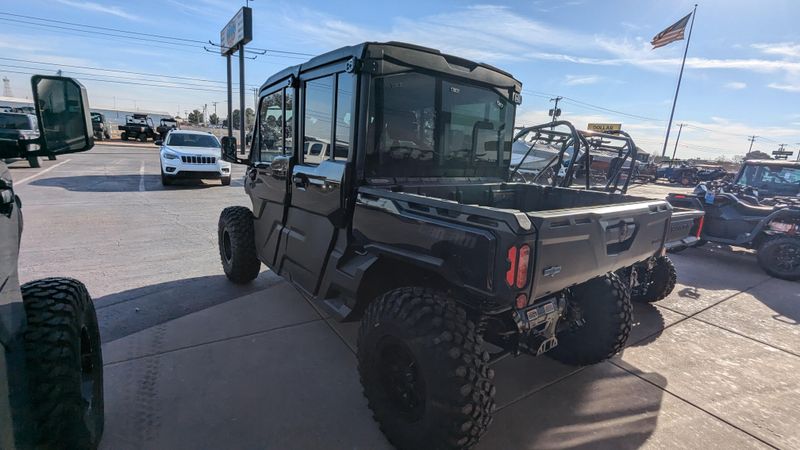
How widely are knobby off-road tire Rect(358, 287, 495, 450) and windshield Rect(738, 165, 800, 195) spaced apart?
994 centimetres

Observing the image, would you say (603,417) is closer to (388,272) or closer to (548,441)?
(548,441)

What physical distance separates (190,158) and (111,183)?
8.87 feet

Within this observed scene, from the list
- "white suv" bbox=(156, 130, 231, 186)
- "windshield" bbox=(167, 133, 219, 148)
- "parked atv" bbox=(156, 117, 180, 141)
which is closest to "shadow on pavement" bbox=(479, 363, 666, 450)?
"white suv" bbox=(156, 130, 231, 186)

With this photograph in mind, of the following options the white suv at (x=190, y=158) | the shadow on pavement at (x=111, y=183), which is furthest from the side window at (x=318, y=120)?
the shadow on pavement at (x=111, y=183)

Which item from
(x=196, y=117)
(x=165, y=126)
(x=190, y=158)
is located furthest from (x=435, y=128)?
(x=196, y=117)

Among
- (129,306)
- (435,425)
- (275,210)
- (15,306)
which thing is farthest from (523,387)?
(129,306)

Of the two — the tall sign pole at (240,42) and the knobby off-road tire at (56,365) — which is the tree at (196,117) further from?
the knobby off-road tire at (56,365)

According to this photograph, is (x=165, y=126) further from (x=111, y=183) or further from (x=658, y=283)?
(x=658, y=283)

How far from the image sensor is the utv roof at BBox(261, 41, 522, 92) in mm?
2656

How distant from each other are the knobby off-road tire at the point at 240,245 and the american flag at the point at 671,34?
1191 inches

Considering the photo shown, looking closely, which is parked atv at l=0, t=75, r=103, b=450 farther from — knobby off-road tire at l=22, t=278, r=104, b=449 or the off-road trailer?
the off-road trailer

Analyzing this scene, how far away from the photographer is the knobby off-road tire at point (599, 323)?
2984mm

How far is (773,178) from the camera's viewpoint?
8.48m

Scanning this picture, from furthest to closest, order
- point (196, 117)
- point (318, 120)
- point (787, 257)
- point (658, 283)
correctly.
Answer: point (196, 117)
point (787, 257)
point (658, 283)
point (318, 120)
